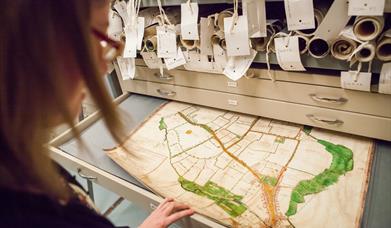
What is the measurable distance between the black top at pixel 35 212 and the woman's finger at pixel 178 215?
0.31m

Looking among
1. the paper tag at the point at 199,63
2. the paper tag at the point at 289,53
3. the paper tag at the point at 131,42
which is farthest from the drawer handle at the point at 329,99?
the paper tag at the point at 131,42

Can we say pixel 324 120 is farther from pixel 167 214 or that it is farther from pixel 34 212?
pixel 34 212

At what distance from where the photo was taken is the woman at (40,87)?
0.98 ft

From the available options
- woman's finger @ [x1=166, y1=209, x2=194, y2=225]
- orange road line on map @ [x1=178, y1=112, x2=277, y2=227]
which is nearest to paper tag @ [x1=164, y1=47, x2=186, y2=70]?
orange road line on map @ [x1=178, y1=112, x2=277, y2=227]

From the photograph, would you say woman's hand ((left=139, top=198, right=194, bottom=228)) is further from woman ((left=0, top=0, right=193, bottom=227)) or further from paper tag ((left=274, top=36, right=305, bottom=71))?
paper tag ((left=274, top=36, right=305, bottom=71))

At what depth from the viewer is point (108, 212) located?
164cm

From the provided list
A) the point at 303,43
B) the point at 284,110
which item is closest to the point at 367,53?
the point at 303,43

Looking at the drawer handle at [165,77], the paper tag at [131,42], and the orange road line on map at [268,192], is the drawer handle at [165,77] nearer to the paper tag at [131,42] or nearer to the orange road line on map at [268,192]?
the paper tag at [131,42]

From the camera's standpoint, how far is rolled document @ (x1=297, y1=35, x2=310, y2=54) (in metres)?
0.81

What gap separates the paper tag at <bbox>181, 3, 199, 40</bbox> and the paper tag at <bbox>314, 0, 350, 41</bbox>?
16.0 inches

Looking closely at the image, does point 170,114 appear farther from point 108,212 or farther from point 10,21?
point 10,21

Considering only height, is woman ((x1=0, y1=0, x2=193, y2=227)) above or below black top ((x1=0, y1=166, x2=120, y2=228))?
above

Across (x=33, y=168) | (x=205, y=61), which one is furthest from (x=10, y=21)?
(x=205, y=61)

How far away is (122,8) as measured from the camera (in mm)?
1208
